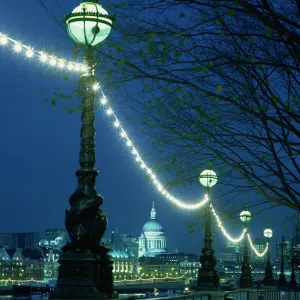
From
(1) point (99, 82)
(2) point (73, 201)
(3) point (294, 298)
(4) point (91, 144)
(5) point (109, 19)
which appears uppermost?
(5) point (109, 19)

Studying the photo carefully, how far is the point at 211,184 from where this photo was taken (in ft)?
75.1

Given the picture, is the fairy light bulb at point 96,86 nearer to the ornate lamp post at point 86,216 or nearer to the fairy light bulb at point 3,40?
the ornate lamp post at point 86,216

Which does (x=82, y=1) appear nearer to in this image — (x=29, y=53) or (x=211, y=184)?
(x=29, y=53)

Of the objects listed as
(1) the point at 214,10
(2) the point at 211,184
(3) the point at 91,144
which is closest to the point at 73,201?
(3) the point at 91,144

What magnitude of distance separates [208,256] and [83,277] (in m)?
14.6

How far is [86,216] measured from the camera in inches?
412

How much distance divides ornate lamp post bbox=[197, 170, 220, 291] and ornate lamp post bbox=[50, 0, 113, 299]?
11.6 metres

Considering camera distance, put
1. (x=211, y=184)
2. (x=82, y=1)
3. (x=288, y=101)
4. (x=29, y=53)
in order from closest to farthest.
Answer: (x=82, y=1), (x=288, y=101), (x=29, y=53), (x=211, y=184)

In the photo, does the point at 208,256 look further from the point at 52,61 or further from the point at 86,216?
the point at 86,216

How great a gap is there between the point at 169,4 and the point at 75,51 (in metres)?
1.79

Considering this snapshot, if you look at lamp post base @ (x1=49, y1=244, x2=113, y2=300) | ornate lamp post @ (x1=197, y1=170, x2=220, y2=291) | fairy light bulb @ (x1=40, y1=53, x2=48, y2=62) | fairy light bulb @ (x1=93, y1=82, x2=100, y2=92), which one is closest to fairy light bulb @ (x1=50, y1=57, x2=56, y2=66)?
fairy light bulb @ (x1=40, y1=53, x2=48, y2=62)

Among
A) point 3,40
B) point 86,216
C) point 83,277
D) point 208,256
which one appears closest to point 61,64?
point 3,40

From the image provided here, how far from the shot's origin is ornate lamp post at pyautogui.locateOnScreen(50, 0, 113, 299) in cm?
1013

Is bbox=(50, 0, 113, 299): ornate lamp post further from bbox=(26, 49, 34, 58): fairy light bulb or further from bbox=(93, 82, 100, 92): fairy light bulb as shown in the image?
bbox=(26, 49, 34, 58): fairy light bulb
